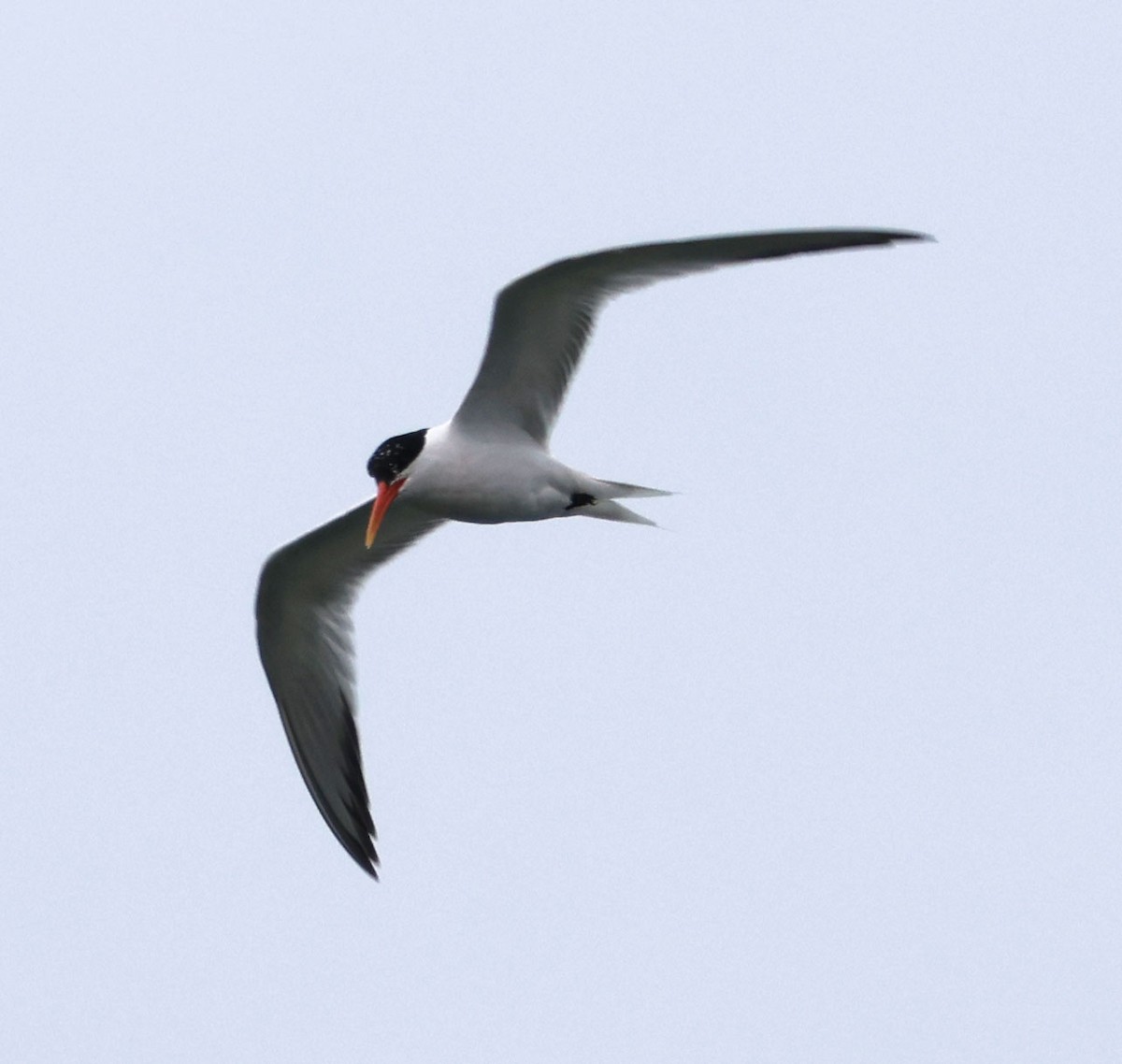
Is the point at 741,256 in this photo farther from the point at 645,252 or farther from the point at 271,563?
the point at 271,563

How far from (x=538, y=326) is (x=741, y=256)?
1.35m

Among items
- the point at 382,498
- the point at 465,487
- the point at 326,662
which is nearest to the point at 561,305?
the point at 465,487

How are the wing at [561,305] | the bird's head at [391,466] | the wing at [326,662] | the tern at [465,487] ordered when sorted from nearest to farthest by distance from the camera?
the wing at [561,305] → the tern at [465,487] → the bird's head at [391,466] → the wing at [326,662]

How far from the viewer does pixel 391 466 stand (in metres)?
10.8

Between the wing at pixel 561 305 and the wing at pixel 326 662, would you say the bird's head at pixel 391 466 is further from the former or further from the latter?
the wing at pixel 326 662

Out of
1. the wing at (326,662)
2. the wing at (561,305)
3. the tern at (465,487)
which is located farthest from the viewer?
the wing at (326,662)

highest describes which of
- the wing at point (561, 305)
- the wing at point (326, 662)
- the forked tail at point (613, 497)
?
A: the wing at point (561, 305)

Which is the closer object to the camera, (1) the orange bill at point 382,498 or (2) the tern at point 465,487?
(2) the tern at point 465,487

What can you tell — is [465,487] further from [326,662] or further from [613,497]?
[326,662]

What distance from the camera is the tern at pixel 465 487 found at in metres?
9.96

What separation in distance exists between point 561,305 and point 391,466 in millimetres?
1287

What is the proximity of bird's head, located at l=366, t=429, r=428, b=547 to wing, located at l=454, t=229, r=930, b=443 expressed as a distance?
12.8 inches

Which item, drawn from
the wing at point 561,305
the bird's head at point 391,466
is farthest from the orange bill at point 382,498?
the wing at point 561,305

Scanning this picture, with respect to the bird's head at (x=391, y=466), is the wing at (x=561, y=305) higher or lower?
higher
